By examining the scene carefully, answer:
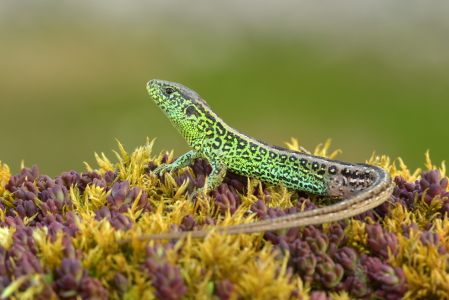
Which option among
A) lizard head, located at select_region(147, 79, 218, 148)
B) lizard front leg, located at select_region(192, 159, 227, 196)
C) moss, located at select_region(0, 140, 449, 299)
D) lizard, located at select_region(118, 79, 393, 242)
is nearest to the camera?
moss, located at select_region(0, 140, 449, 299)

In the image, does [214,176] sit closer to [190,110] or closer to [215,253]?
[190,110]

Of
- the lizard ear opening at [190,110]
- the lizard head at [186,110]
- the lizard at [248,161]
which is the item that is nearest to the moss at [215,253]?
the lizard at [248,161]

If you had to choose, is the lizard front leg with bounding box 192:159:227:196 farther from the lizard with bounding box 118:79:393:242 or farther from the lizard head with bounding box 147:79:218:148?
the lizard head with bounding box 147:79:218:148

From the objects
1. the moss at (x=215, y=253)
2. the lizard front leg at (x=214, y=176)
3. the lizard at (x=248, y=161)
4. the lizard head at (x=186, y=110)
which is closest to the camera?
the moss at (x=215, y=253)

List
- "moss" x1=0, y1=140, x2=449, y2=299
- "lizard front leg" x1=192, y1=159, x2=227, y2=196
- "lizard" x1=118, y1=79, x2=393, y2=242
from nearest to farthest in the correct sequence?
1. "moss" x1=0, y1=140, x2=449, y2=299
2. "lizard front leg" x1=192, y1=159, x2=227, y2=196
3. "lizard" x1=118, y1=79, x2=393, y2=242

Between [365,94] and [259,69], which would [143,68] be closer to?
[259,69]

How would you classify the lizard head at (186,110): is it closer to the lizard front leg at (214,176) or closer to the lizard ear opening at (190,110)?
the lizard ear opening at (190,110)

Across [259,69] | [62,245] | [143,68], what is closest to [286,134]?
[259,69]

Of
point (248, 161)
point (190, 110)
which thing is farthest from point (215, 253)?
point (190, 110)

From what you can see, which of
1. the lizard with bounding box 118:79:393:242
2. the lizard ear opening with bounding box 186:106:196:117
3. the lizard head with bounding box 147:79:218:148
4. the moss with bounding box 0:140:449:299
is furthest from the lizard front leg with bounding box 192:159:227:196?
the lizard ear opening with bounding box 186:106:196:117

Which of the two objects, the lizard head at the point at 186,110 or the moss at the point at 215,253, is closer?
the moss at the point at 215,253
